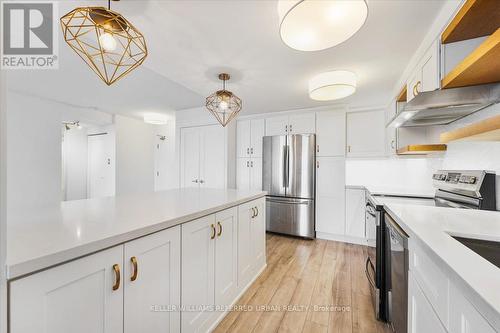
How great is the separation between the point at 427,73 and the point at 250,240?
2042mm

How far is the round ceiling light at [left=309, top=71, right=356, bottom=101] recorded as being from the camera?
2117 millimetres

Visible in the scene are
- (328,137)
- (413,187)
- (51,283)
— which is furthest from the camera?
(328,137)

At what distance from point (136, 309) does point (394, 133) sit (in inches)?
121

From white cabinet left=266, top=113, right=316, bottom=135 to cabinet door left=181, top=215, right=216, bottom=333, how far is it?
268 cm

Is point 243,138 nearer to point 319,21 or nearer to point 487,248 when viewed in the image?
point 319,21

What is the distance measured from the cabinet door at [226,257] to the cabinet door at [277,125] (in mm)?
2394

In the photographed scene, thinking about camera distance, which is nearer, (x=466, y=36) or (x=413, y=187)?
(x=466, y=36)

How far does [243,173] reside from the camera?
4.18m

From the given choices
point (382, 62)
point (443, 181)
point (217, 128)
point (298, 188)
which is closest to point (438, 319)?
point (443, 181)

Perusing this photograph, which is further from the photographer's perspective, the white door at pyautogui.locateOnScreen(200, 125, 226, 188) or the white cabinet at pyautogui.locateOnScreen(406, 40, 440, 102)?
the white door at pyautogui.locateOnScreen(200, 125, 226, 188)

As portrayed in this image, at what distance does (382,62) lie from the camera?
2.06 m

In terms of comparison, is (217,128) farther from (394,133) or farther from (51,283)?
(51,283)

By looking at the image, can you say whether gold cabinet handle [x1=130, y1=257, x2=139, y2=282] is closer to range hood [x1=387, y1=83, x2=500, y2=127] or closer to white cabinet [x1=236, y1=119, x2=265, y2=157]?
range hood [x1=387, y1=83, x2=500, y2=127]

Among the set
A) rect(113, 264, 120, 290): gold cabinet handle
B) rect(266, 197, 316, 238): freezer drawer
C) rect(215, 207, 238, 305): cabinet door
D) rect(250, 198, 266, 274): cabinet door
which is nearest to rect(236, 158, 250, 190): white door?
rect(266, 197, 316, 238): freezer drawer
